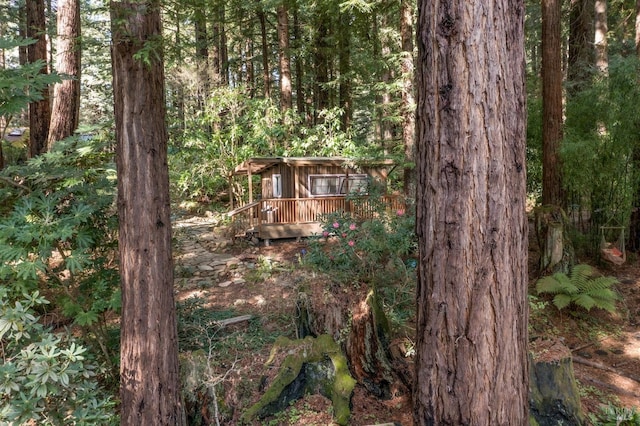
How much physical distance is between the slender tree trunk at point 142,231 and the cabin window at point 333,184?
9085mm

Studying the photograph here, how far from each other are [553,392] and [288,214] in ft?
28.4

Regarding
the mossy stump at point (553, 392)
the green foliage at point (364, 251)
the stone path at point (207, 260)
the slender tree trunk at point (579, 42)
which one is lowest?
the mossy stump at point (553, 392)

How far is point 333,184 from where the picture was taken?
40.9ft

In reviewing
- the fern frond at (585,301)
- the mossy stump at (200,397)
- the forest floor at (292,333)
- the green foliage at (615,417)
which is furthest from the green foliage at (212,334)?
the fern frond at (585,301)

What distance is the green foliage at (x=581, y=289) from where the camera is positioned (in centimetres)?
567

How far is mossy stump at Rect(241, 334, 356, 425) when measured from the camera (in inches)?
150

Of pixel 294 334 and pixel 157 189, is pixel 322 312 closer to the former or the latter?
pixel 294 334

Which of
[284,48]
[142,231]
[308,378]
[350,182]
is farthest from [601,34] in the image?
[142,231]

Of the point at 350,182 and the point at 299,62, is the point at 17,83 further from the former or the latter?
the point at 299,62

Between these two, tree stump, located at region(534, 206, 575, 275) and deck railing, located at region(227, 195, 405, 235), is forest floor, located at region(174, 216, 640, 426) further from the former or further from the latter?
deck railing, located at region(227, 195, 405, 235)

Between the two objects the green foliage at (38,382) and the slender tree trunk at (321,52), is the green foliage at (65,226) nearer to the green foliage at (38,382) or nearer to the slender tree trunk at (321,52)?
the green foliage at (38,382)

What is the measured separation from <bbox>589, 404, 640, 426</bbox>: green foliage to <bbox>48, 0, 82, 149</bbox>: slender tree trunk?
8061 millimetres

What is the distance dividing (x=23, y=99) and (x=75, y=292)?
2.12m

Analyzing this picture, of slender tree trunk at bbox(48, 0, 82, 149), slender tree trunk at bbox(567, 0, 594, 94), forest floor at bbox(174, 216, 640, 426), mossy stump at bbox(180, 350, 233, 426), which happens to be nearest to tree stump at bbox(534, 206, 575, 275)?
forest floor at bbox(174, 216, 640, 426)
